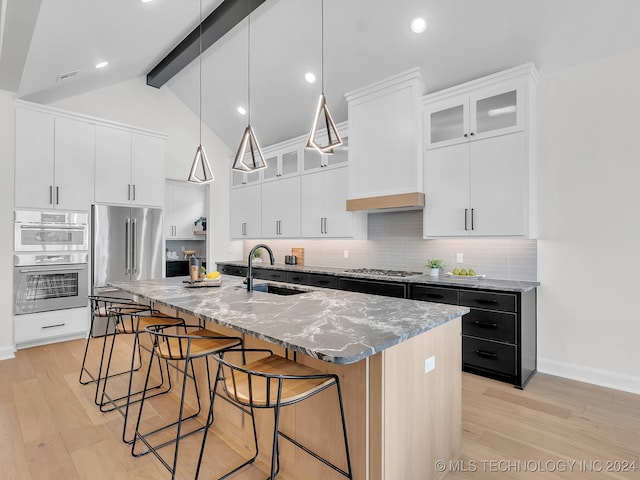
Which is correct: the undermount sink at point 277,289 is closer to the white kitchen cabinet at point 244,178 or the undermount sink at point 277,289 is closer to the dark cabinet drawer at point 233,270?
the dark cabinet drawer at point 233,270

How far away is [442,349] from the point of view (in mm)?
1811

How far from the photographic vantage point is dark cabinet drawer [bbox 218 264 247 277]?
5535mm

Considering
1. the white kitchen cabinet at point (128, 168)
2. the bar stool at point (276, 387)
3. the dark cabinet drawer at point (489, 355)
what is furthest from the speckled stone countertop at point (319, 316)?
the white kitchen cabinet at point (128, 168)

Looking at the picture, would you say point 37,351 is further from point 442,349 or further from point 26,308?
point 442,349

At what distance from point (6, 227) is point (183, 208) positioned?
3019 millimetres

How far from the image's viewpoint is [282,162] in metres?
5.39

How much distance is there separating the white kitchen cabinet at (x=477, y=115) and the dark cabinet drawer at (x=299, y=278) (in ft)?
7.29

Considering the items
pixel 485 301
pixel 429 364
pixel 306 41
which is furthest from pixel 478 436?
pixel 306 41

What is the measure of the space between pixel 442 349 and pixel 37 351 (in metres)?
4.45

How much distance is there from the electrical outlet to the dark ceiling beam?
3841 millimetres

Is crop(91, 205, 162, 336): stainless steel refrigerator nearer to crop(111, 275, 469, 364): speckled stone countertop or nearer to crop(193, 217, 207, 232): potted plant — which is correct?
crop(193, 217, 207, 232): potted plant

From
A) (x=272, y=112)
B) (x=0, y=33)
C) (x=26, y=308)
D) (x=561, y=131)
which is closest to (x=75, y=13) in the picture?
(x=0, y=33)

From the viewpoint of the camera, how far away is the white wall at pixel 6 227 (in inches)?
147

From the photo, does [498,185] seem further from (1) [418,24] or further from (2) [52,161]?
(2) [52,161]
